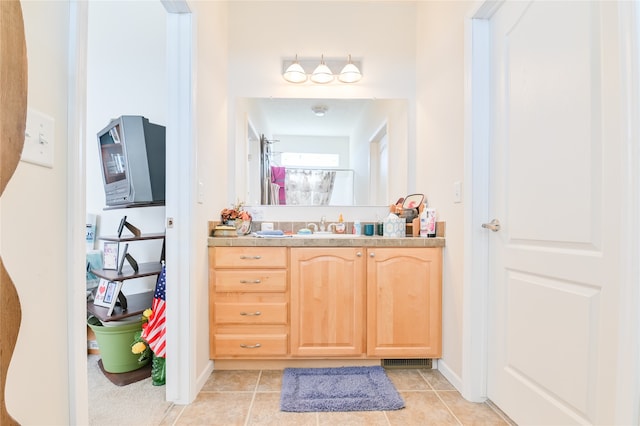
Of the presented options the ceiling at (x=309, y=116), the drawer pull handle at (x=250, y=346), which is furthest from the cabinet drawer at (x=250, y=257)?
the ceiling at (x=309, y=116)

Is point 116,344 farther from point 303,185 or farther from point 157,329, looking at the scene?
point 303,185

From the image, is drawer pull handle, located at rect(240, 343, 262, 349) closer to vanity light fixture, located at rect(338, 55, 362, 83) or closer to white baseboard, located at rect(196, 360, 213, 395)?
white baseboard, located at rect(196, 360, 213, 395)

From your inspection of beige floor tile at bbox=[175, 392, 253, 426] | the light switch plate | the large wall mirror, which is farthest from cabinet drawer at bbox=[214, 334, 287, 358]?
the light switch plate

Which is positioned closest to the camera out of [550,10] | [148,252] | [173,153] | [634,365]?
[634,365]

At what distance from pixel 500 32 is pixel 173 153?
6.08 ft

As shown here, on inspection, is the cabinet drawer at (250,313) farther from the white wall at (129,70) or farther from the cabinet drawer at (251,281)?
the white wall at (129,70)

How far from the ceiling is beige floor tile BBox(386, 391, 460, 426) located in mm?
1969

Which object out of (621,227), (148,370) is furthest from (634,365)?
(148,370)

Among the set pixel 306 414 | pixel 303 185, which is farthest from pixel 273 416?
pixel 303 185

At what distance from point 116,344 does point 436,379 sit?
2.01m

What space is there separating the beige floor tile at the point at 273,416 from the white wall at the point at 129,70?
1264 millimetres

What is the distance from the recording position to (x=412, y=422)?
157 centimetres

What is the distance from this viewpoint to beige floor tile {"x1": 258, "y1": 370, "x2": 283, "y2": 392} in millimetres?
1873

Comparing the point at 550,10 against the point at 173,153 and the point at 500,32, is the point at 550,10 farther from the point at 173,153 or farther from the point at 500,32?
the point at 173,153
